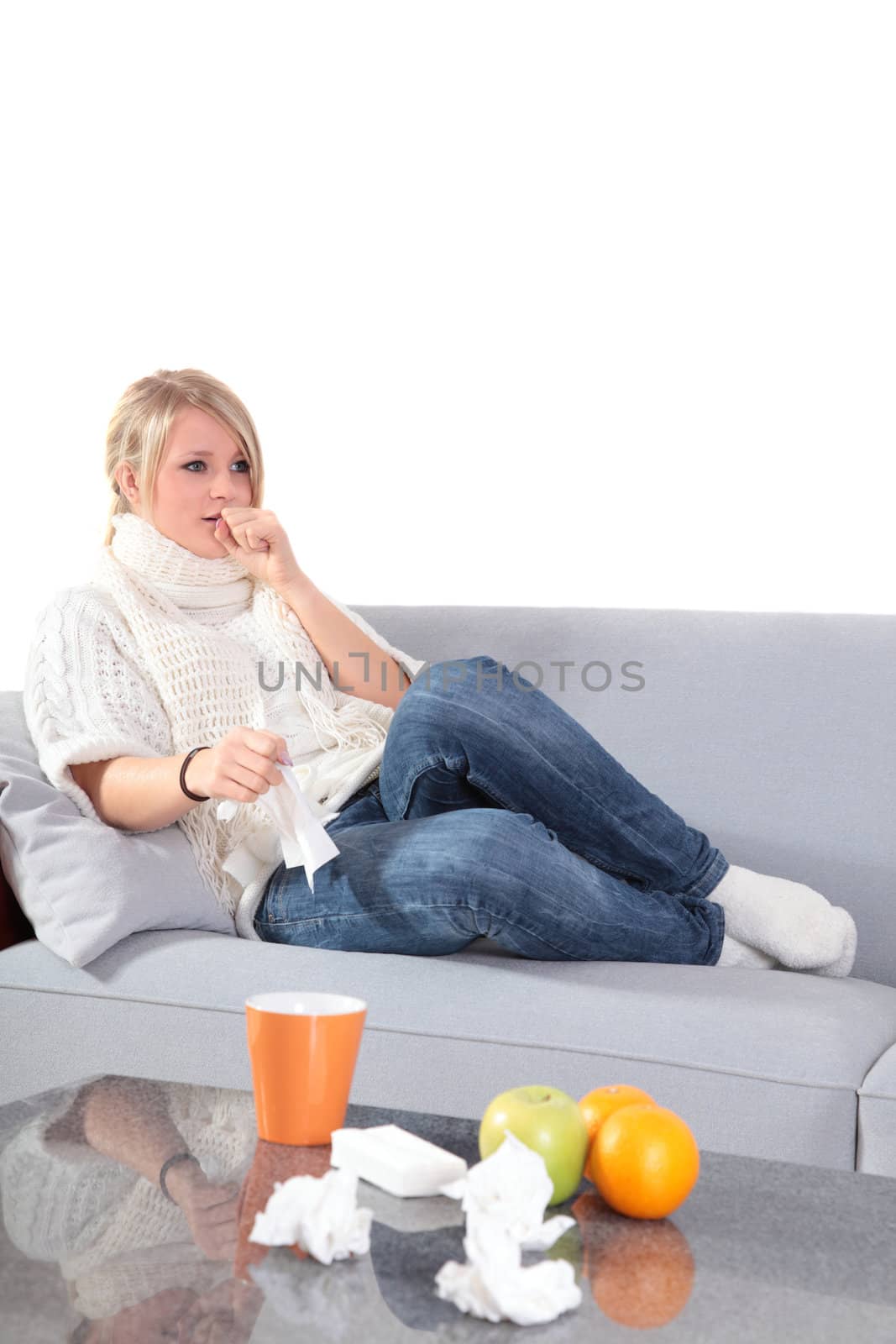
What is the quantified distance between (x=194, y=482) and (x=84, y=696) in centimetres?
46

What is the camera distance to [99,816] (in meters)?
1.58

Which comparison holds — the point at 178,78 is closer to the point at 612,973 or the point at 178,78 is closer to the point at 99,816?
the point at 99,816

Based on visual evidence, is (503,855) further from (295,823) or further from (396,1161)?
(396,1161)

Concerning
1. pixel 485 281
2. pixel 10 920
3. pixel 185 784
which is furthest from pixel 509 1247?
pixel 485 281

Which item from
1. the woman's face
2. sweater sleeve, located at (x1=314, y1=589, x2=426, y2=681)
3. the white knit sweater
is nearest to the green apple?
the white knit sweater

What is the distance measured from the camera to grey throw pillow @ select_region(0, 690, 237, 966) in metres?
1.45

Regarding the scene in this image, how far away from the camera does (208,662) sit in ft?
5.85

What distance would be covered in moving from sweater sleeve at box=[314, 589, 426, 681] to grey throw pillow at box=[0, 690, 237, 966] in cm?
53

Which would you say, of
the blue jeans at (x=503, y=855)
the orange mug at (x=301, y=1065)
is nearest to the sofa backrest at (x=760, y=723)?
the blue jeans at (x=503, y=855)

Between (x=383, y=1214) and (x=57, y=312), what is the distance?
2.54 meters

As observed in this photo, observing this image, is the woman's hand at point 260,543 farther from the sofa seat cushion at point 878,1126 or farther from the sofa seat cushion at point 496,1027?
Result: the sofa seat cushion at point 878,1126

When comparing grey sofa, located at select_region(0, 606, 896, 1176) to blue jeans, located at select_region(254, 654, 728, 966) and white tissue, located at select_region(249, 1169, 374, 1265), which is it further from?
white tissue, located at select_region(249, 1169, 374, 1265)

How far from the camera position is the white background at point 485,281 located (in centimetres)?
221

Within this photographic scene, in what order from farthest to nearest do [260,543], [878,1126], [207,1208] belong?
[260,543]
[878,1126]
[207,1208]
